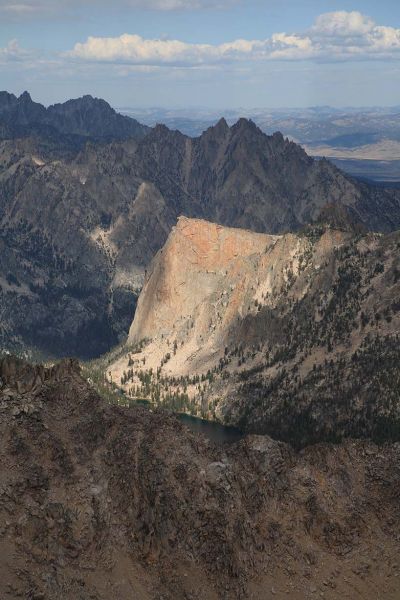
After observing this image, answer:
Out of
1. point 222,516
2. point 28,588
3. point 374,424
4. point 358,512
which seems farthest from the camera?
point 374,424

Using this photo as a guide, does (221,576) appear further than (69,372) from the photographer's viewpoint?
No

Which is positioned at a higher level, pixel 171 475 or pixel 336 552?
pixel 171 475

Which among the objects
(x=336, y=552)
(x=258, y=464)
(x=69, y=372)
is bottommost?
(x=336, y=552)

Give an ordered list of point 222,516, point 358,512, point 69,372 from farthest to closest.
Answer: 1. point 69,372
2. point 358,512
3. point 222,516

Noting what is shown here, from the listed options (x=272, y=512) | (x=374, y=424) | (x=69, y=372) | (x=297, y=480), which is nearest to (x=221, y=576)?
A: (x=272, y=512)

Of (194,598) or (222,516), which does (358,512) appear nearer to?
(222,516)

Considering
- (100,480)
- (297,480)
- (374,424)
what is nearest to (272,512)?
(297,480)
